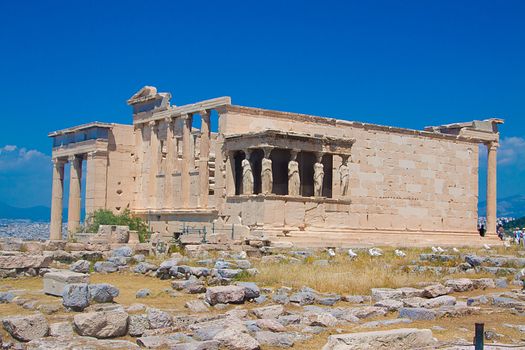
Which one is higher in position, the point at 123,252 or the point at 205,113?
the point at 205,113

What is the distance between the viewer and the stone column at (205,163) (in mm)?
30500

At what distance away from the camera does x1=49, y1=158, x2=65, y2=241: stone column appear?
1437 inches

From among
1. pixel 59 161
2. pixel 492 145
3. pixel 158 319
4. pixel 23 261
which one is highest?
pixel 492 145

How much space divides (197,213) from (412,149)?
10569 mm

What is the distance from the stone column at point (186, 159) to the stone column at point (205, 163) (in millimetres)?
1148

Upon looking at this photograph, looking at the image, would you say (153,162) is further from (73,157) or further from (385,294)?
(385,294)

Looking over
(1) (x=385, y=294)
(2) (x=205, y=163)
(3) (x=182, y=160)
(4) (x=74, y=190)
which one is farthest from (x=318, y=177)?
(1) (x=385, y=294)

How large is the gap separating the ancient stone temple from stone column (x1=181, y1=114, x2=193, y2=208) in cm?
4

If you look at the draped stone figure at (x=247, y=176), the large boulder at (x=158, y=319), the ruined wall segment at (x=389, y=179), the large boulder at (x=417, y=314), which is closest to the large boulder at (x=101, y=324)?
the large boulder at (x=158, y=319)

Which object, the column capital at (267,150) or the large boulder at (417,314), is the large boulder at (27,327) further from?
the column capital at (267,150)

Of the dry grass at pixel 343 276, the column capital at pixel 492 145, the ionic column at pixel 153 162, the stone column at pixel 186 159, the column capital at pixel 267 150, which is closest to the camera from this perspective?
the dry grass at pixel 343 276

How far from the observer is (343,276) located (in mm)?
15086

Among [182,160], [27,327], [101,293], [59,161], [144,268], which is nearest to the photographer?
[27,327]

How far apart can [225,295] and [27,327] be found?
156 inches
